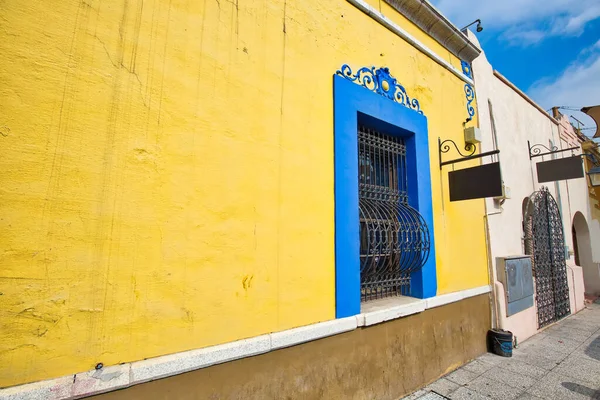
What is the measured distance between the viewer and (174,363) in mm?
1819

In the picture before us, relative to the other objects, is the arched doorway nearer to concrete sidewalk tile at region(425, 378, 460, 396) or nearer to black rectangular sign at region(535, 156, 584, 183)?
black rectangular sign at region(535, 156, 584, 183)

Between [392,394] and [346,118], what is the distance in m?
2.88

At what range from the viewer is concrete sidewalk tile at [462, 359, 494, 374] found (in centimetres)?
392

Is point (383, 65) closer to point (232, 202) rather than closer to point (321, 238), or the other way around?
point (321, 238)

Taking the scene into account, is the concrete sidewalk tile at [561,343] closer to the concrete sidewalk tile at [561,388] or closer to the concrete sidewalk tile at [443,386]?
the concrete sidewalk tile at [561,388]

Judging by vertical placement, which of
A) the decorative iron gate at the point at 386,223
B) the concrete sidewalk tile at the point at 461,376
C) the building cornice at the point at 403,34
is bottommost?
the concrete sidewalk tile at the point at 461,376

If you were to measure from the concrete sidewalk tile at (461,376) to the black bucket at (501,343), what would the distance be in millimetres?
938

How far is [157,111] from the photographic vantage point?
6.45 ft

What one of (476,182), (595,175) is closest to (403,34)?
(476,182)

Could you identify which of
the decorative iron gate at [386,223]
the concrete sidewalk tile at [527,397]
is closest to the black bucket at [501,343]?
the concrete sidewalk tile at [527,397]

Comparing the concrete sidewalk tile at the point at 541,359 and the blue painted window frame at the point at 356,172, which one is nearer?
the blue painted window frame at the point at 356,172

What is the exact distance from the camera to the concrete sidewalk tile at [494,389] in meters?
3.30

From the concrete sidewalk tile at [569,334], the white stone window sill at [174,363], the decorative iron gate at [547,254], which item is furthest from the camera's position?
the decorative iron gate at [547,254]

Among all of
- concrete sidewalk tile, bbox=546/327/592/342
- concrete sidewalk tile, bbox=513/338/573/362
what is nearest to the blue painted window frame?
concrete sidewalk tile, bbox=513/338/573/362
